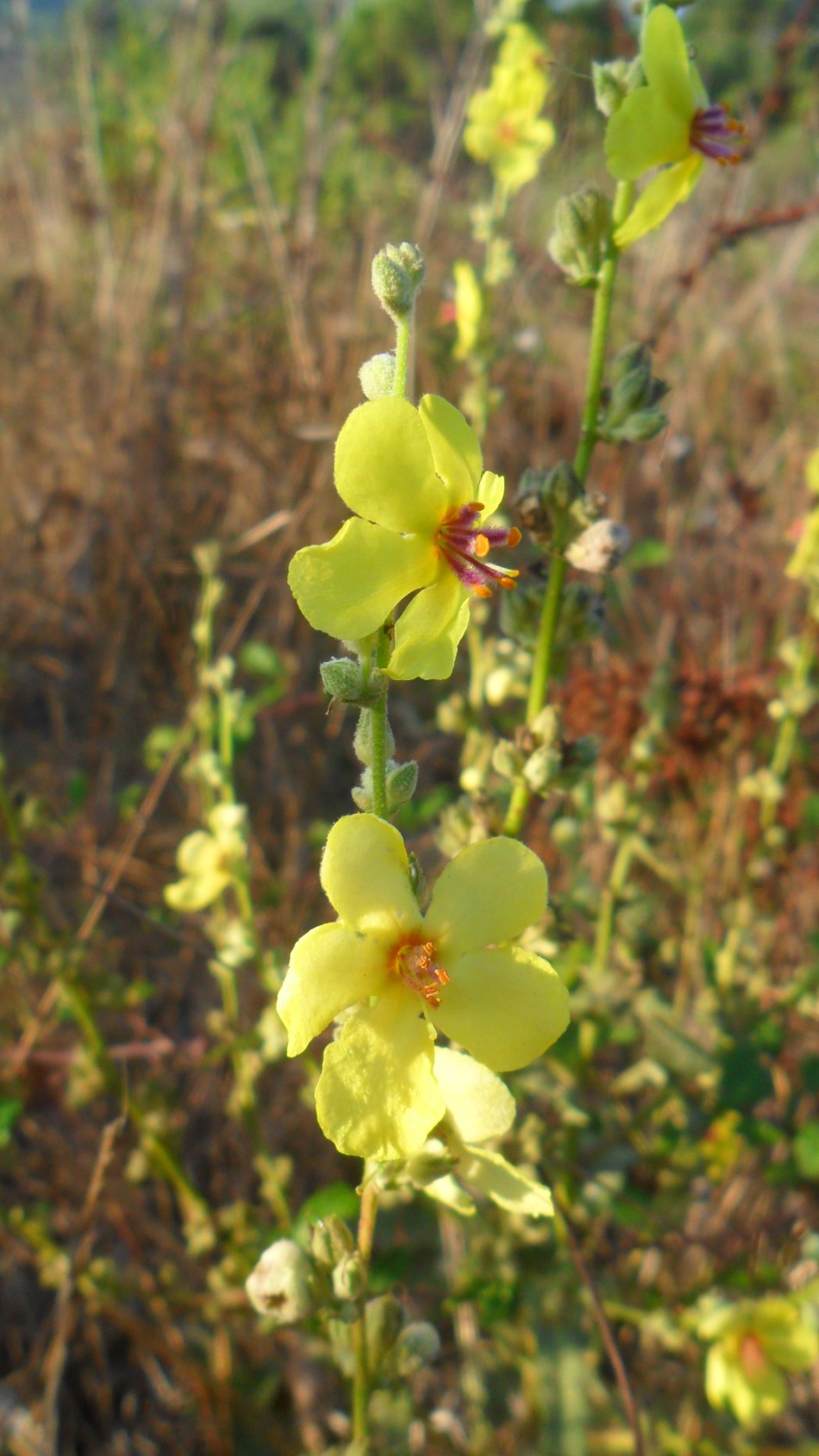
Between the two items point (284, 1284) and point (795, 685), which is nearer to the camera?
point (284, 1284)

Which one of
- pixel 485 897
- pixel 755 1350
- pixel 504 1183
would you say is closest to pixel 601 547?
pixel 485 897

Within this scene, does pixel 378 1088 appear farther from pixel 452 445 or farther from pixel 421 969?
pixel 452 445

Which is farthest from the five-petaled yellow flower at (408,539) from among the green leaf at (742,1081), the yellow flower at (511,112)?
the yellow flower at (511,112)

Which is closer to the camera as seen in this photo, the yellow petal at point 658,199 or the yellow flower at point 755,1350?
the yellow petal at point 658,199

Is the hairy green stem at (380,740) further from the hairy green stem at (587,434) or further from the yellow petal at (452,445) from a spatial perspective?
the hairy green stem at (587,434)

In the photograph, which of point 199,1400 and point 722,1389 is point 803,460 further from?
point 199,1400

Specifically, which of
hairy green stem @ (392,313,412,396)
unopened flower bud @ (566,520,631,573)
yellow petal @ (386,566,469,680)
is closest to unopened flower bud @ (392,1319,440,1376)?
yellow petal @ (386,566,469,680)
